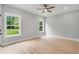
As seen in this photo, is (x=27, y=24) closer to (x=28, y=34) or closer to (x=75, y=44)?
(x=28, y=34)

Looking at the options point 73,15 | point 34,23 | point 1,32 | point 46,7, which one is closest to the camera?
point 46,7

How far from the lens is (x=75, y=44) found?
432cm

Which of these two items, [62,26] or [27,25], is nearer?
[62,26]

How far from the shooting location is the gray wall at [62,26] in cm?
402

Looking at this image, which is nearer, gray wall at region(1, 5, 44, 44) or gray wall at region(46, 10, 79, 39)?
gray wall at region(46, 10, 79, 39)

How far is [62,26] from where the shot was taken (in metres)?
4.18

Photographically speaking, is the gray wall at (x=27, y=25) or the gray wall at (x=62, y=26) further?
the gray wall at (x=27, y=25)

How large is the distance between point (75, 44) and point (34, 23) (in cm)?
238

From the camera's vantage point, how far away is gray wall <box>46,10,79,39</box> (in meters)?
4.02
